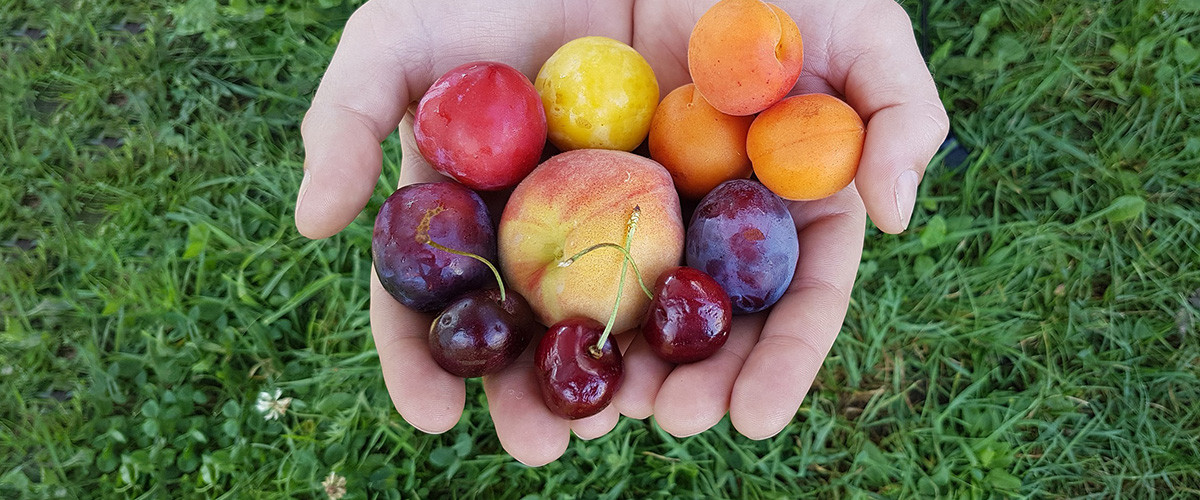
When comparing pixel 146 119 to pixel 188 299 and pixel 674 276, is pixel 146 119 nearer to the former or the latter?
pixel 188 299

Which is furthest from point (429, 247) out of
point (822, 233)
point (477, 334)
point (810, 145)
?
point (822, 233)

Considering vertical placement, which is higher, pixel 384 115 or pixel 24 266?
pixel 384 115

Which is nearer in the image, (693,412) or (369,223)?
(693,412)

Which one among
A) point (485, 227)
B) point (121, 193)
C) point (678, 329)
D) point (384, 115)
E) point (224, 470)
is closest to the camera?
point (678, 329)

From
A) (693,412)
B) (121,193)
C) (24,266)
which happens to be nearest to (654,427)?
(693,412)

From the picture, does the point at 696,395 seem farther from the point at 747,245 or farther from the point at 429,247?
the point at 429,247

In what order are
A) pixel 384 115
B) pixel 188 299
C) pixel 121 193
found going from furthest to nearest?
1. pixel 121 193
2. pixel 188 299
3. pixel 384 115

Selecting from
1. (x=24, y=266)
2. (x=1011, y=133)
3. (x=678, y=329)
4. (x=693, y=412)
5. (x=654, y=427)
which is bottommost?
(x=654, y=427)
